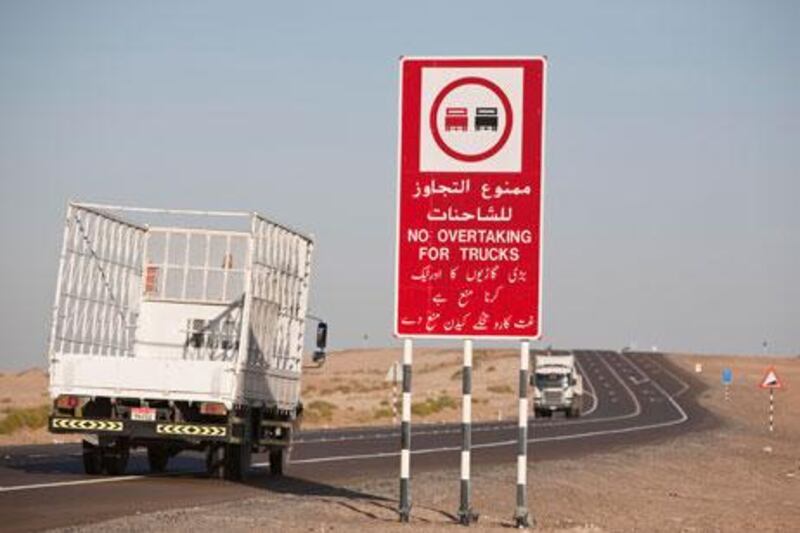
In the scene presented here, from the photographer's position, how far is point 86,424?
26078 mm

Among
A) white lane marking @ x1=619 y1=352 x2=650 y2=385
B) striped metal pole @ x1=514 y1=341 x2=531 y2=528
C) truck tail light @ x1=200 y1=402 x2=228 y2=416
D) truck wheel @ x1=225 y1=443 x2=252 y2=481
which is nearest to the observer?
striped metal pole @ x1=514 y1=341 x2=531 y2=528

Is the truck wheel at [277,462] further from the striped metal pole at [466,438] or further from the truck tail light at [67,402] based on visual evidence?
the striped metal pole at [466,438]

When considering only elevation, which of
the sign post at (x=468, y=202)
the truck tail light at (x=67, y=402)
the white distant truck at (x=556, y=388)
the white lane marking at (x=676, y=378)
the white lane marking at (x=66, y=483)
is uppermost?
the white lane marking at (x=676, y=378)

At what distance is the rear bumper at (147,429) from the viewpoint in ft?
85.0

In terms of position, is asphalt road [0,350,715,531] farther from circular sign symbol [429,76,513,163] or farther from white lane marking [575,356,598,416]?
white lane marking [575,356,598,416]

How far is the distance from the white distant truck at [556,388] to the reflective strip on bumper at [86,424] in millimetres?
56588

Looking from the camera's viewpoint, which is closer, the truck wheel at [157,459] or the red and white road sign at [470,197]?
the red and white road sign at [470,197]

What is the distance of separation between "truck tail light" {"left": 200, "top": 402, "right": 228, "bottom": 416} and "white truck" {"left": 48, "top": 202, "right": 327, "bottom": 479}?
0.03m

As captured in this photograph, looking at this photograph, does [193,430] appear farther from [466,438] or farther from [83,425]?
[466,438]

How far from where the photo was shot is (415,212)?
20016 millimetres

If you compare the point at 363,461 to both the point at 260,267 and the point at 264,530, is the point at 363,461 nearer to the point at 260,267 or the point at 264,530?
the point at 260,267

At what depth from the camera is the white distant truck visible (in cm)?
8181

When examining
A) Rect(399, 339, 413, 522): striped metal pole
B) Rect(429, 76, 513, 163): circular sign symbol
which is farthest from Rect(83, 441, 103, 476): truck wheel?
Rect(429, 76, 513, 163): circular sign symbol

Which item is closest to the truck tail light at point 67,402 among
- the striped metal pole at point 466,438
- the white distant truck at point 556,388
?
the striped metal pole at point 466,438
